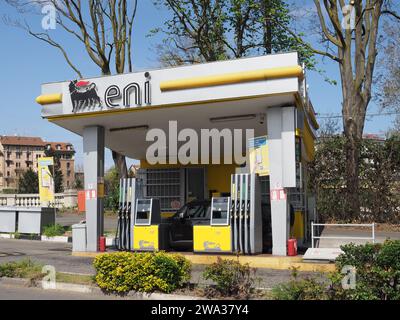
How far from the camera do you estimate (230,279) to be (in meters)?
8.40

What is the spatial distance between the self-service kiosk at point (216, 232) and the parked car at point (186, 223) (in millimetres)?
939

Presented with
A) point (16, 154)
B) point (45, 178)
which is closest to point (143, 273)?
point (45, 178)

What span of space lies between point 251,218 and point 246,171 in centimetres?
204

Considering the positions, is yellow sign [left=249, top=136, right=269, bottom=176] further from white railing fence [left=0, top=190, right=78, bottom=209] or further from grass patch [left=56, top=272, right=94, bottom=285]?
white railing fence [left=0, top=190, right=78, bottom=209]

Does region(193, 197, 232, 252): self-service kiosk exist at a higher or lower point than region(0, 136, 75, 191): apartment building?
lower

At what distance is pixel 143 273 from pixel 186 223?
5520 mm

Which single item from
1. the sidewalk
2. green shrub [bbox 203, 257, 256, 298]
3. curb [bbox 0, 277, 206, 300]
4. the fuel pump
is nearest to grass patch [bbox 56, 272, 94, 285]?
curb [bbox 0, 277, 206, 300]

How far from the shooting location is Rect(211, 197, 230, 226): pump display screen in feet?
43.0

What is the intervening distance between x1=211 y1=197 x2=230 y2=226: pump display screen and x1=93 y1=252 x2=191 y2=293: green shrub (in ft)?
12.8

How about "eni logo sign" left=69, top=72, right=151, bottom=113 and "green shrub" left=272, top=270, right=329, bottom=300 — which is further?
"eni logo sign" left=69, top=72, right=151, bottom=113

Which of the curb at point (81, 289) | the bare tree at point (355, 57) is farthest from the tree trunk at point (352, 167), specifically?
the curb at point (81, 289)

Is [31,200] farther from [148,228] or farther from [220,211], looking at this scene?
[220,211]

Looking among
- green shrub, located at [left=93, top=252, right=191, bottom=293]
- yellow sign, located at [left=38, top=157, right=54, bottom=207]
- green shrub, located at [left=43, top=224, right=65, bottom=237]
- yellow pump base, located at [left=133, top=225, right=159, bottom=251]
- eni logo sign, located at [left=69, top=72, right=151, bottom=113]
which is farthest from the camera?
yellow sign, located at [left=38, top=157, right=54, bottom=207]
